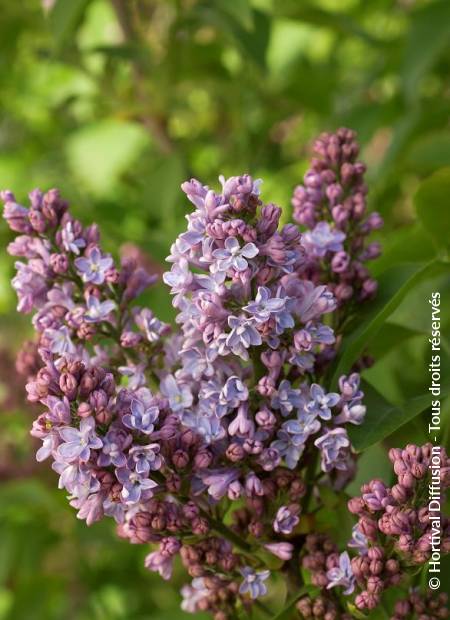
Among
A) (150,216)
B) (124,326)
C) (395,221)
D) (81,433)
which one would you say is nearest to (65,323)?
(124,326)

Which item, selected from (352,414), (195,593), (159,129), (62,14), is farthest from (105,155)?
(352,414)

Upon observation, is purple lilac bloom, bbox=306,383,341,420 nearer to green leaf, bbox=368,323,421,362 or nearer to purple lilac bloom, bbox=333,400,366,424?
purple lilac bloom, bbox=333,400,366,424

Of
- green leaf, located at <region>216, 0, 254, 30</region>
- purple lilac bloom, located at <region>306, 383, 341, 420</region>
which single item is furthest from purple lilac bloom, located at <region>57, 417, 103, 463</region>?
green leaf, located at <region>216, 0, 254, 30</region>

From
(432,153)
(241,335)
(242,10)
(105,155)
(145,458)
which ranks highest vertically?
(105,155)

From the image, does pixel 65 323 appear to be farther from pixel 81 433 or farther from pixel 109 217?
pixel 109 217

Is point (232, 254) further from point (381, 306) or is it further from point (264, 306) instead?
point (381, 306)

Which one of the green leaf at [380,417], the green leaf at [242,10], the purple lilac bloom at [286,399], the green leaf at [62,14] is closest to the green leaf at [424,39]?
the green leaf at [242,10]

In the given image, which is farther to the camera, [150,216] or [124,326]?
[150,216]
